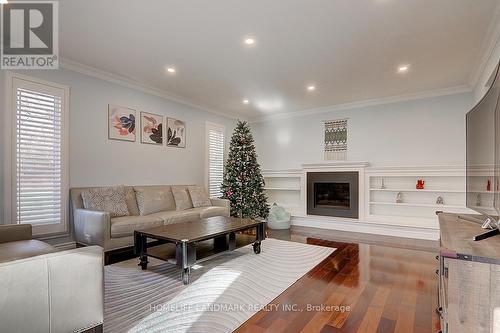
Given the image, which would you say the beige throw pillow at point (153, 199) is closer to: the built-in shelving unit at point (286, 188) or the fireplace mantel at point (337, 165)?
the built-in shelving unit at point (286, 188)

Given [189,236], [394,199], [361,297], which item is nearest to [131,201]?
[189,236]

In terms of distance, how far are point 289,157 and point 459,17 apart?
4319 millimetres

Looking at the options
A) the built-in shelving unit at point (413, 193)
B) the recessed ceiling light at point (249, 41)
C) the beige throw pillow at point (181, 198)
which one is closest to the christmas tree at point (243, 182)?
the beige throw pillow at point (181, 198)

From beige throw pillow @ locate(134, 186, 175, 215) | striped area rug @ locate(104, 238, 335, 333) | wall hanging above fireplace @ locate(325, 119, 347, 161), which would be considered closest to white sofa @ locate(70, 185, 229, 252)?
beige throw pillow @ locate(134, 186, 175, 215)

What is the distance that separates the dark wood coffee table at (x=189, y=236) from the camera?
8.76ft

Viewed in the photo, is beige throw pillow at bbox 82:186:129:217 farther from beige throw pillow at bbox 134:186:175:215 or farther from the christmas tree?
the christmas tree

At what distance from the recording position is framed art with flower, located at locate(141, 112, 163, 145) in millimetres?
4734

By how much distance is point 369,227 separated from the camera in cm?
521

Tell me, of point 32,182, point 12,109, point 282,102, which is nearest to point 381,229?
point 282,102

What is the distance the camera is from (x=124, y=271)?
3.00 metres

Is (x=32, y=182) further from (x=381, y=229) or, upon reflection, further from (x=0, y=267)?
(x=381, y=229)

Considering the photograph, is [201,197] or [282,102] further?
[282,102]

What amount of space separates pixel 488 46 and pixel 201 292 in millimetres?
4248

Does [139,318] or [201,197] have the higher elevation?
[201,197]
